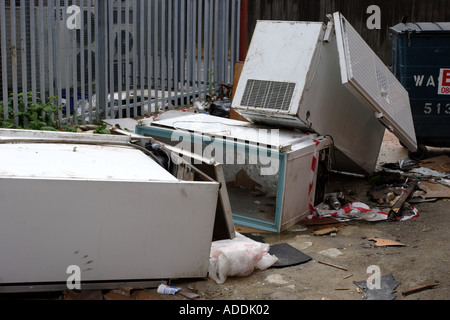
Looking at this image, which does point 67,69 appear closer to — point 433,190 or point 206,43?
point 206,43

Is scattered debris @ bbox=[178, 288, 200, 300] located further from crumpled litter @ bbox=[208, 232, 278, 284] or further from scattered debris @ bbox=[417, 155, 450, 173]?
scattered debris @ bbox=[417, 155, 450, 173]

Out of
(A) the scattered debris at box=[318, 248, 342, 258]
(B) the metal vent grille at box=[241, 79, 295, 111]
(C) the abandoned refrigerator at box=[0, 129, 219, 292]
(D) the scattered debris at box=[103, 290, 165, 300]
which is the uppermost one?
(B) the metal vent grille at box=[241, 79, 295, 111]

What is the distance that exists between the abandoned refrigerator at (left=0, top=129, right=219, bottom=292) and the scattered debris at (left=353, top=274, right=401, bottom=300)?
3.49ft

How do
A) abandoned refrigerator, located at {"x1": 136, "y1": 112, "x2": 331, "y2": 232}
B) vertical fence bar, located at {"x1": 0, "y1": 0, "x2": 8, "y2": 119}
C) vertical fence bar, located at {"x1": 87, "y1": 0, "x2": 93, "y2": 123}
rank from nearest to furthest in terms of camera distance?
1. abandoned refrigerator, located at {"x1": 136, "y1": 112, "x2": 331, "y2": 232}
2. vertical fence bar, located at {"x1": 0, "y1": 0, "x2": 8, "y2": 119}
3. vertical fence bar, located at {"x1": 87, "y1": 0, "x2": 93, "y2": 123}

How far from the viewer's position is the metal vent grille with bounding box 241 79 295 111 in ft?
18.9

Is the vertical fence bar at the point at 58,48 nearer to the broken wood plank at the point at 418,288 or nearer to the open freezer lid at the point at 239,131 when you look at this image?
the open freezer lid at the point at 239,131

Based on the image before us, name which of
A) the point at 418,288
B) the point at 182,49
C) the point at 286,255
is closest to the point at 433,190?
the point at 286,255

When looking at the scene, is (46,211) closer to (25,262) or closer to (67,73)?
(25,262)

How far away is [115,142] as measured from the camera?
4547 millimetres

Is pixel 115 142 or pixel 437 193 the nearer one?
pixel 115 142

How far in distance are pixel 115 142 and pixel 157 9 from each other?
5.51m

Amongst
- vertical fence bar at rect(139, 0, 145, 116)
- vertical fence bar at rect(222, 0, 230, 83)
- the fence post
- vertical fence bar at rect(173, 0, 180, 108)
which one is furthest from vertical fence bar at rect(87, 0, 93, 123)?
vertical fence bar at rect(222, 0, 230, 83)

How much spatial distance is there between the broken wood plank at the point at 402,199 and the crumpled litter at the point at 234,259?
181 centimetres
